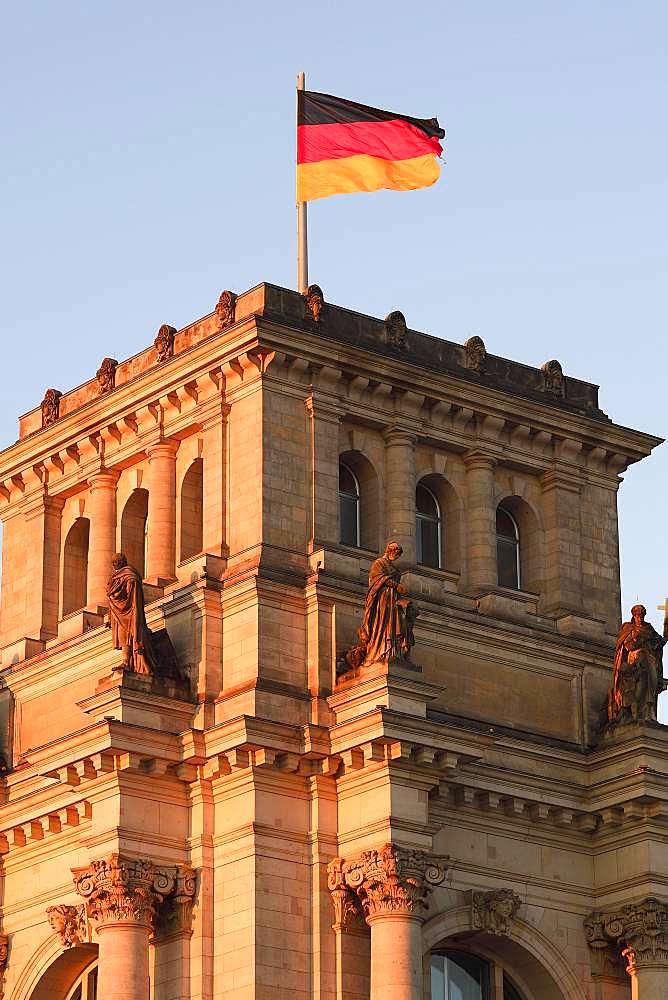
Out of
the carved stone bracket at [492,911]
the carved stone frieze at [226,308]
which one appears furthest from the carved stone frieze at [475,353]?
the carved stone bracket at [492,911]

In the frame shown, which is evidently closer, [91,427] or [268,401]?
[268,401]

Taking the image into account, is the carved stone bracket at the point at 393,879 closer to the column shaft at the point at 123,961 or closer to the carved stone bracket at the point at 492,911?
the carved stone bracket at the point at 492,911

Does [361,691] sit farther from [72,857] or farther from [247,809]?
[72,857]

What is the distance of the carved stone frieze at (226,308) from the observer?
2432 inches

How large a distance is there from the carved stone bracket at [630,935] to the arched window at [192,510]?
11096 mm

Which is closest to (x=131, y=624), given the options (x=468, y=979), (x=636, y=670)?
(x=468, y=979)

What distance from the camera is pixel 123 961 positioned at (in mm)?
55906

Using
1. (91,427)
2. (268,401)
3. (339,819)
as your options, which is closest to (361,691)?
(339,819)

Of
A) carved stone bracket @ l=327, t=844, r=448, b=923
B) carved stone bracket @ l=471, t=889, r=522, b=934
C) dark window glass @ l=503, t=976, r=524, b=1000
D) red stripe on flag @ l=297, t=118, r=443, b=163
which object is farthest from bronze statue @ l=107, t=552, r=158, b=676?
red stripe on flag @ l=297, t=118, r=443, b=163

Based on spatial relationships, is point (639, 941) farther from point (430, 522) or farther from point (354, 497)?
point (354, 497)

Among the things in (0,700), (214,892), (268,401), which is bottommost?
(214,892)

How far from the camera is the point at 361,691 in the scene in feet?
187

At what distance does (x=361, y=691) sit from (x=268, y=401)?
679 centimetres

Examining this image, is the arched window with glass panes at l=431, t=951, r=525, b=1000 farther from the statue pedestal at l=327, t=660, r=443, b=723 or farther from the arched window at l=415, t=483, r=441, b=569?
the arched window at l=415, t=483, r=441, b=569
